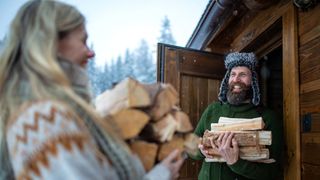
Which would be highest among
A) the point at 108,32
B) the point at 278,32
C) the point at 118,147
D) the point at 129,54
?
the point at 108,32

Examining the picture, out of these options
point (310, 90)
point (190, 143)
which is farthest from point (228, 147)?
point (190, 143)

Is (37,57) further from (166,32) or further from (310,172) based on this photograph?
(166,32)

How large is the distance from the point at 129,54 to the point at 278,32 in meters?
25.0

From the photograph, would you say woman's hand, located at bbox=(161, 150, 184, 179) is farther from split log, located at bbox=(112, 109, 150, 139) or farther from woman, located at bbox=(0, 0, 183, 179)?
split log, located at bbox=(112, 109, 150, 139)

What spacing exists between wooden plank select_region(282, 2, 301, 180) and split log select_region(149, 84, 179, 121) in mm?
1264

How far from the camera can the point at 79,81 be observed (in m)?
1.01

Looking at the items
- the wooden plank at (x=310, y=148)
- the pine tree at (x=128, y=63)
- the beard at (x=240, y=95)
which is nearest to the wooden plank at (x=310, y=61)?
the wooden plank at (x=310, y=148)

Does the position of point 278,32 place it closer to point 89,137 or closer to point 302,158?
point 302,158

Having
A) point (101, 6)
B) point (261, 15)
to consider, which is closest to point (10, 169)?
point (261, 15)

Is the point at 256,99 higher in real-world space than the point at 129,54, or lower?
lower

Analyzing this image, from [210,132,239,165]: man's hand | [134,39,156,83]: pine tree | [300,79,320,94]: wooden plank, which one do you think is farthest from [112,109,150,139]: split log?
[134,39,156,83]: pine tree

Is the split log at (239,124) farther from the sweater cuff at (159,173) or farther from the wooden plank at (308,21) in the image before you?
the sweater cuff at (159,173)

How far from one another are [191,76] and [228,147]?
145 centimetres

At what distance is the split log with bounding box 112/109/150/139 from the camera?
1071 millimetres
